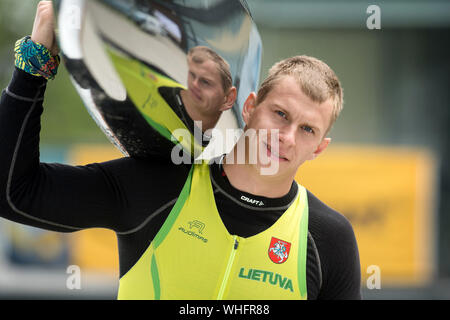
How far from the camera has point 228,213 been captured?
2.01m

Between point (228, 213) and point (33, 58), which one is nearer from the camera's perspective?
point (33, 58)

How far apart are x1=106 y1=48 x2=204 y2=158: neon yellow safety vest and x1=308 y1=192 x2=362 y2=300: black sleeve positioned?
0.53 m

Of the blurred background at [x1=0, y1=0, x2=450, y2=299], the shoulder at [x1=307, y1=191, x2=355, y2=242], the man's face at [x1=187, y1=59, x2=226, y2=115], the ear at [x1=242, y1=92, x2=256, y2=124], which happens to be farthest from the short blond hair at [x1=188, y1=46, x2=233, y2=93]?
the blurred background at [x1=0, y1=0, x2=450, y2=299]

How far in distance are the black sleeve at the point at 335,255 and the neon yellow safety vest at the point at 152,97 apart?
0.53 m

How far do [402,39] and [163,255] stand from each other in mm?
8916

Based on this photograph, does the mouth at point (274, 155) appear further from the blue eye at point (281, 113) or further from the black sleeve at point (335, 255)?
the black sleeve at point (335, 255)

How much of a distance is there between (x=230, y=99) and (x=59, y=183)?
59cm

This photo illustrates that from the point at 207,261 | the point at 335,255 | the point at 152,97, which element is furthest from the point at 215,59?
the point at 335,255

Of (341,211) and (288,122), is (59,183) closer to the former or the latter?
(288,122)

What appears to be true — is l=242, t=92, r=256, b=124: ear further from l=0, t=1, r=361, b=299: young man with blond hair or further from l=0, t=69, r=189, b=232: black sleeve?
l=0, t=69, r=189, b=232: black sleeve

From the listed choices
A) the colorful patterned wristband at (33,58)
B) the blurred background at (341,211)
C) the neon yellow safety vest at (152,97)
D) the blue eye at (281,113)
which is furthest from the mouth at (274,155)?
the blurred background at (341,211)

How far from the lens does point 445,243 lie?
26.7 feet

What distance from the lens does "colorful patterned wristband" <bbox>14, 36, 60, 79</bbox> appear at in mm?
1720
